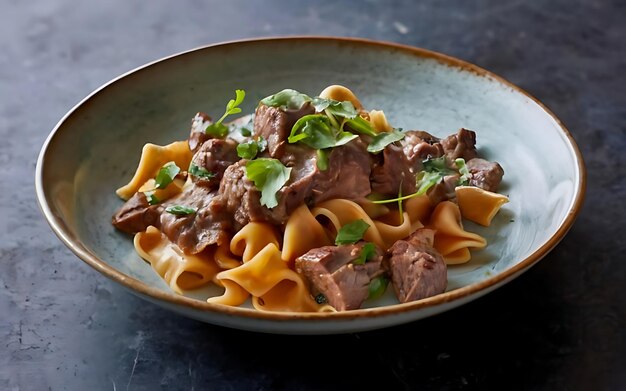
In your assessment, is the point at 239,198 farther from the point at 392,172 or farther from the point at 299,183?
the point at 392,172

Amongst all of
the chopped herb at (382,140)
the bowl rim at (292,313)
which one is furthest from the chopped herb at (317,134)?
the bowl rim at (292,313)

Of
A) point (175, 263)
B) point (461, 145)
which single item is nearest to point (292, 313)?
point (175, 263)

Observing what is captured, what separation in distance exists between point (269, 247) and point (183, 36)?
135 inches

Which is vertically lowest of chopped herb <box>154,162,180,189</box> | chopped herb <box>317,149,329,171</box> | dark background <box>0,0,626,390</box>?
dark background <box>0,0,626,390</box>

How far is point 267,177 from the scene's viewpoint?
4.02m

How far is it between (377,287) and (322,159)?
68 cm

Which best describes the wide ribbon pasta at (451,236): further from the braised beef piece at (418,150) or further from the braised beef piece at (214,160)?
the braised beef piece at (214,160)

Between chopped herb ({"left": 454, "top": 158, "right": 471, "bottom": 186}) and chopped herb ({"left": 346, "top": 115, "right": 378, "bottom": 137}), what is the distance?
2.09 feet

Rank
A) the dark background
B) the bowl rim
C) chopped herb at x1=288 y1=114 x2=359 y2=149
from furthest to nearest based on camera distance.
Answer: chopped herb at x1=288 y1=114 x2=359 y2=149 → the dark background → the bowl rim

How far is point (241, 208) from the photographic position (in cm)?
412

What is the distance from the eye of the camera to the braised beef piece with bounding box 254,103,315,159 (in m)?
4.19

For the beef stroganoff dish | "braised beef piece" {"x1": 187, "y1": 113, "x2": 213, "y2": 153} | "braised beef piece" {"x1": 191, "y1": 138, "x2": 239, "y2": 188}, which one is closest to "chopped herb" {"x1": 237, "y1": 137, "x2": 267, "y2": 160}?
the beef stroganoff dish

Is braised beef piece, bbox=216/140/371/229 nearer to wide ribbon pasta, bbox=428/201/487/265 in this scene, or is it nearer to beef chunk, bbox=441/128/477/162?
wide ribbon pasta, bbox=428/201/487/265

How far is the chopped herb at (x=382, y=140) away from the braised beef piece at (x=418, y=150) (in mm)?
297
